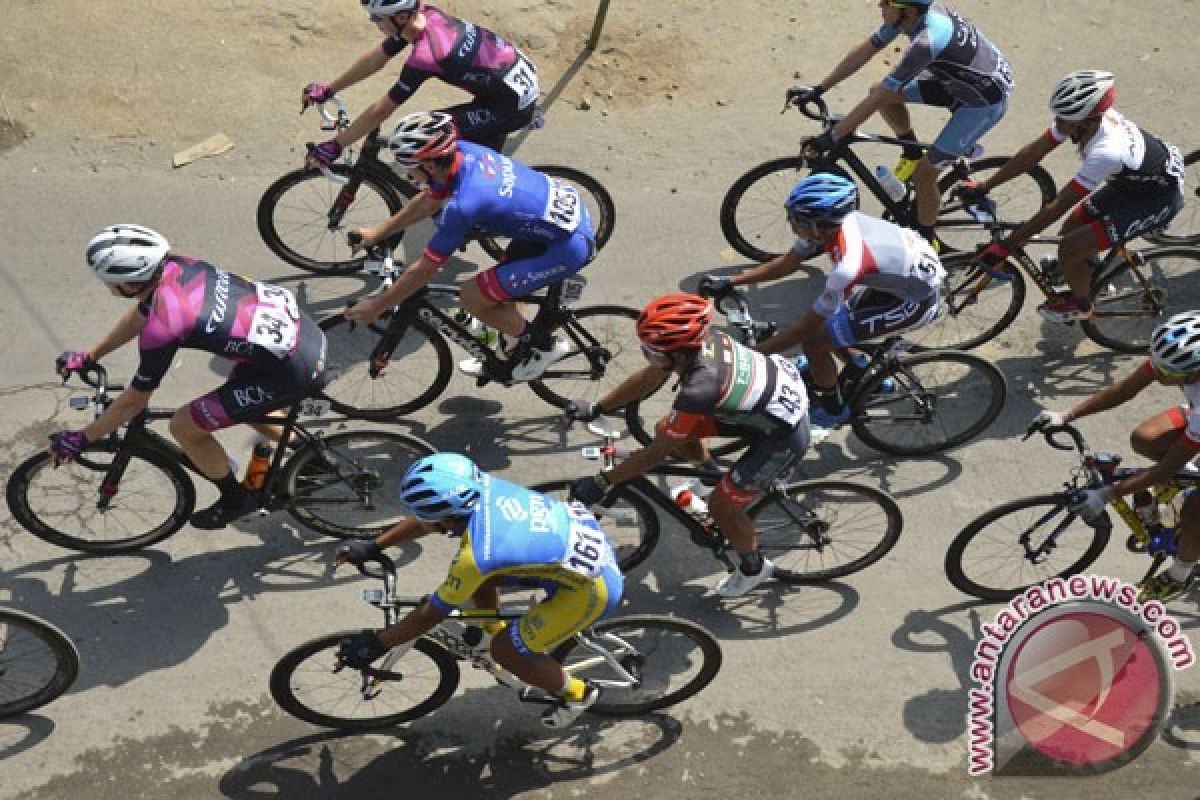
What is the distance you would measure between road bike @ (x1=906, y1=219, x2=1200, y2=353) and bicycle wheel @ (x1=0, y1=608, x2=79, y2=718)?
6329mm

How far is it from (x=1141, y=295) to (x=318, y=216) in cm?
666

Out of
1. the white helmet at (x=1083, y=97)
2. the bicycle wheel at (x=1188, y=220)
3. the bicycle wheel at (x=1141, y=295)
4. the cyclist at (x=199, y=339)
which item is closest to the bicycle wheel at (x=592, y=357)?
the cyclist at (x=199, y=339)

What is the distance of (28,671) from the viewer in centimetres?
700

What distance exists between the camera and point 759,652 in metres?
7.48

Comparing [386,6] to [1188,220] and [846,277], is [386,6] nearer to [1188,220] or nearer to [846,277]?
[846,277]

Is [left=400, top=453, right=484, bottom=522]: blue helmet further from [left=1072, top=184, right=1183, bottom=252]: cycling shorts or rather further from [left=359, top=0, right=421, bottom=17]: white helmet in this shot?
[left=1072, top=184, right=1183, bottom=252]: cycling shorts

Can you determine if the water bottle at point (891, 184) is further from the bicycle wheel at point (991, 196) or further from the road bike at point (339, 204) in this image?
the road bike at point (339, 204)

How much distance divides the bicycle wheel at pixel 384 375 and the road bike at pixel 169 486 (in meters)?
0.76

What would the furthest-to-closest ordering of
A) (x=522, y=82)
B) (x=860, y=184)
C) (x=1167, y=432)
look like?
(x=860, y=184) → (x=522, y=82) → (x=1167, y=432)

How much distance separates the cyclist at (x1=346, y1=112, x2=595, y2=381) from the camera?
24.5 ft

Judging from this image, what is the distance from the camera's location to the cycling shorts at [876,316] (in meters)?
7.66

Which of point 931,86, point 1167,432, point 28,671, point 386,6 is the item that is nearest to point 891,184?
point 931,86

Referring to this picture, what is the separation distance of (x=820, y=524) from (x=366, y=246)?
3500 mm

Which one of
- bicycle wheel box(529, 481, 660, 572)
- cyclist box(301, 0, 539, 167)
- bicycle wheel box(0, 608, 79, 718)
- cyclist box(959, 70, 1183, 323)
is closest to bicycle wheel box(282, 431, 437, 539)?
bicycle wheel box(529, 481, 660, 572)
